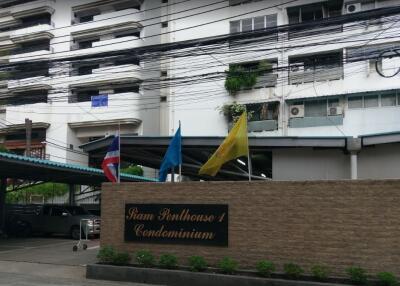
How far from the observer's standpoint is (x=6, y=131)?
50.7 meters

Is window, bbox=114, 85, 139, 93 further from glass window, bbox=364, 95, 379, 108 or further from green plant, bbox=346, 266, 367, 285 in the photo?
green plant, bbox=346, 266, 367, 285

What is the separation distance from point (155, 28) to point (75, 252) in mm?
32381

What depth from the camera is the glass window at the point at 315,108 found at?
35.4m

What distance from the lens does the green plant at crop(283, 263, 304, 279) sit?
37.6ft

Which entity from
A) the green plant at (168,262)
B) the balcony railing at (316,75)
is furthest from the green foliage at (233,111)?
the green plant at (168,262)

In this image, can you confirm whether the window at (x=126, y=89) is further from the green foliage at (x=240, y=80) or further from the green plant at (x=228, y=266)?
the green plant at (x=228, y=266)

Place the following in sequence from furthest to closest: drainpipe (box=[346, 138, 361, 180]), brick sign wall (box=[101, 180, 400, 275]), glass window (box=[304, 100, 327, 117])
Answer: glass window (box=[304, 100, 327, 117])
drainpipe (box=[346, 138, 361, 180])
brick sign wall (box=[101, 180, 400, 275])

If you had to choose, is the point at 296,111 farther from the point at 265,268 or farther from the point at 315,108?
the point at 265,268

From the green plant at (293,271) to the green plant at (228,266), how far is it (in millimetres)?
1168

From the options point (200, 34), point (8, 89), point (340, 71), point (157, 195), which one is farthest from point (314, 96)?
point (8, 89)

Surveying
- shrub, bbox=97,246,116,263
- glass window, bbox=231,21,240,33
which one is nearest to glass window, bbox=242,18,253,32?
glass window, bbox=231,21,240,33

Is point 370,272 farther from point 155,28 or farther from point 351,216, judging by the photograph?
point 155,28

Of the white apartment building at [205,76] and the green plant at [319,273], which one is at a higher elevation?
the white apartment building at [205,76]

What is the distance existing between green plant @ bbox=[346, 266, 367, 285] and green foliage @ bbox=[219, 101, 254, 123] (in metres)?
26.3
